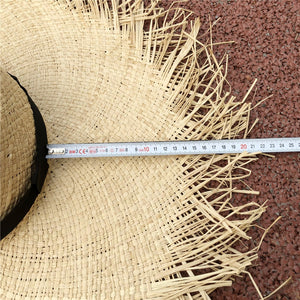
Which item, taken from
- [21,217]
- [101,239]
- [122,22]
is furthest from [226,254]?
[122,22]

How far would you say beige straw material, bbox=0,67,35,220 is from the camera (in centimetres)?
52

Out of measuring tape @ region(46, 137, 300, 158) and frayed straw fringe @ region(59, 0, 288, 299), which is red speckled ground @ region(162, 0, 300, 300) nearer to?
frayed straw fringe @ region(59, 0, 288, 299)

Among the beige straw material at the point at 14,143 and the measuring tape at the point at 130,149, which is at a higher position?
the beige straw material at the point at 14,143

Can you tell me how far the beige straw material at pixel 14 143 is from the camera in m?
0.52

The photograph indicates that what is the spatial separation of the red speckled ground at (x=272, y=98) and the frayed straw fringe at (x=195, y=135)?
3cm

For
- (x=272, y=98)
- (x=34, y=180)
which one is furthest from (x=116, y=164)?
(x=272, y=98)

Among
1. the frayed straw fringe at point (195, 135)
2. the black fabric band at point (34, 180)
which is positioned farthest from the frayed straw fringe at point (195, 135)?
the black fabric band at point (34, 180)

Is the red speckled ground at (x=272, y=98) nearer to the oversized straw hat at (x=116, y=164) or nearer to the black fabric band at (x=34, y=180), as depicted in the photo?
the oversized straw hat at (x=116, y=164)

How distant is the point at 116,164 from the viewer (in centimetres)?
66

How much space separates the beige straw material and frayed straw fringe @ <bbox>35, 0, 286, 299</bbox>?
0.26 meters

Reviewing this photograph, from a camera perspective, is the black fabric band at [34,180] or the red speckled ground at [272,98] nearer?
the black fabric band at [34,180]

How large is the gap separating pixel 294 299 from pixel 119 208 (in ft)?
1.24

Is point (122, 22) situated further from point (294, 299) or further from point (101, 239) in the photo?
point (294, 299)

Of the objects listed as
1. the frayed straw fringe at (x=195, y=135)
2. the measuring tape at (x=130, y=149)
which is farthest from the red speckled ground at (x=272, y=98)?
the measuring tape at (x=130, y=149)
